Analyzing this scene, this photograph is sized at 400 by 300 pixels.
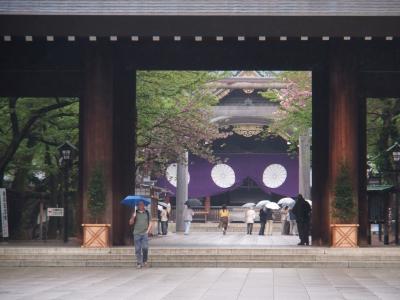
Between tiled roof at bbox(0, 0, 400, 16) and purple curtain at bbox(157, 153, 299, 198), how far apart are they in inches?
1529

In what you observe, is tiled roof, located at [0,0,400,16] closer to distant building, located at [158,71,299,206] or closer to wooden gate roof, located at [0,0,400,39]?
wooden gate roof, located at [0,0,400,39]

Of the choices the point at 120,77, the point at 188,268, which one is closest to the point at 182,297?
the point at 188,268

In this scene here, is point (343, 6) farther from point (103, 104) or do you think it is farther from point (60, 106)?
point (60, 106)

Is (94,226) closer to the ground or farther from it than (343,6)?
closer to the ground

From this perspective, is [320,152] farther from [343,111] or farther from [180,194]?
[180,194]

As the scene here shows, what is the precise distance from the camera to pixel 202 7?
2975 centimetres

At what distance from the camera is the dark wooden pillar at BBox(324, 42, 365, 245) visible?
1231 inches

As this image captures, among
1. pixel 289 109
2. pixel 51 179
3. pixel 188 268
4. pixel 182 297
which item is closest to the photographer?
pixel 182 297

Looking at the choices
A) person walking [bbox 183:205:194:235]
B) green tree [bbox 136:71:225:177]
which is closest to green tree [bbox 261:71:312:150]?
green tree [bbox 136:71:225:177]

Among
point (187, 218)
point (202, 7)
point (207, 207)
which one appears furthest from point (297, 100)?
point (207, 207)

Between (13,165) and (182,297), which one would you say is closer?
(182,297)

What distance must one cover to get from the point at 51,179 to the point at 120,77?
37.3 ft

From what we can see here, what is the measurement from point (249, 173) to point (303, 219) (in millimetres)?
33325

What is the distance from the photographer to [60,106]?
124 ft
